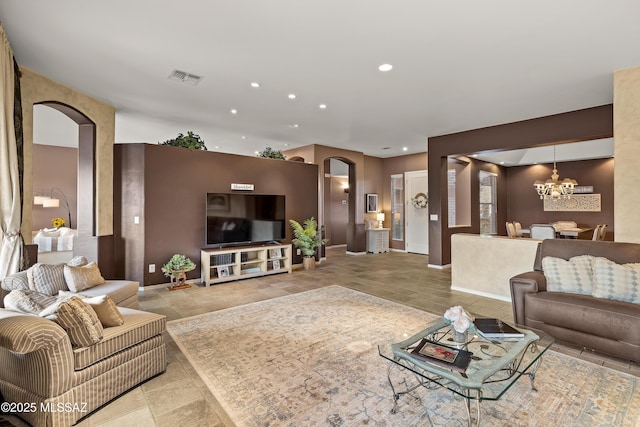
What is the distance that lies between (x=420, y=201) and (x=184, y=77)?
6.98 metres

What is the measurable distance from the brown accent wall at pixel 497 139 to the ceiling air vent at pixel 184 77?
513cm

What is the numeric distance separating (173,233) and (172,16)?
3638 millimetres

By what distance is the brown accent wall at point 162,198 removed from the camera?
513cm

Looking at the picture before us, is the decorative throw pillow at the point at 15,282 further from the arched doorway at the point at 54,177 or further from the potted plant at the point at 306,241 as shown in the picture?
the arched doorway at the point at 54,177

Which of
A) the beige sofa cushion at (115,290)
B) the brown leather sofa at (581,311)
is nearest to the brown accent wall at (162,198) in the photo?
the beige sofa cushion at (115,290)

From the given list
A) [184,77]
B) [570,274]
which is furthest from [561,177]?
[184,77]

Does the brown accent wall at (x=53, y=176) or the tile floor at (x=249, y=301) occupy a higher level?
the brown accent wall at (x=53, y=176)

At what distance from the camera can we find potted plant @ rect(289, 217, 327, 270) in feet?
22.2

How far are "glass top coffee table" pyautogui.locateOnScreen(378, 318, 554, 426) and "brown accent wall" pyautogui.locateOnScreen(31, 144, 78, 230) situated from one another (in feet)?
29.8

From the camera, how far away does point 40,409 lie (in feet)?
5.96

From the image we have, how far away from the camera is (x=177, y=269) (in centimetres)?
513

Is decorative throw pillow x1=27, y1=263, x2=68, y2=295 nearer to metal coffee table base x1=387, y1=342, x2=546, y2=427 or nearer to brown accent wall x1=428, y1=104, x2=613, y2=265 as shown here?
metal coffee table base x1=387, y1=342, x2=546, y2=427

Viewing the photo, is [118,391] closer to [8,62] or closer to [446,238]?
[8,62]

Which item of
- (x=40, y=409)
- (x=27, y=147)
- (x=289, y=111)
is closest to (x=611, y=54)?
(x=289, y=111)
